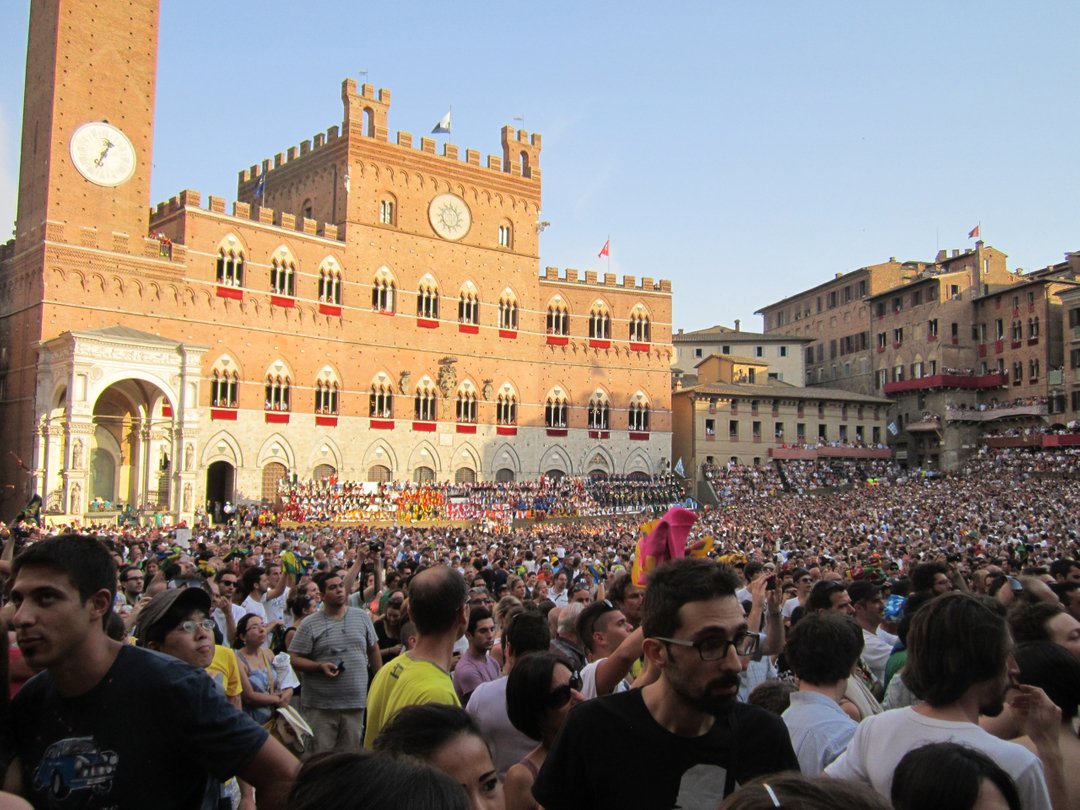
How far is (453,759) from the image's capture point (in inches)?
97.6

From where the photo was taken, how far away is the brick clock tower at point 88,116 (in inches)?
1212

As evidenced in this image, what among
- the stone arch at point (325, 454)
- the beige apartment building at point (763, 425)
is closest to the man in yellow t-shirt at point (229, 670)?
the stone arch at point (325, 454)

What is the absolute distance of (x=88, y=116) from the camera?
3141 cm

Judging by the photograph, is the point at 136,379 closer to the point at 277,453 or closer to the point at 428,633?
the point at 277,453

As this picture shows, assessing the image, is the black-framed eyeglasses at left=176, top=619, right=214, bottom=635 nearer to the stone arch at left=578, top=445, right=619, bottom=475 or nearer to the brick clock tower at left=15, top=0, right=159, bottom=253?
the brick clock tower at left=15, top=0, right=159, bottom=253

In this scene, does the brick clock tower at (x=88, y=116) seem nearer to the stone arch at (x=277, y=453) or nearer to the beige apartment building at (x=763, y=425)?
the stone arch at (x=277, y=453)

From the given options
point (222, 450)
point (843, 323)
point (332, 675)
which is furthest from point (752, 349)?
point (332, 675)

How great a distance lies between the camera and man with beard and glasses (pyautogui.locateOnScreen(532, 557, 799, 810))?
8.25ft

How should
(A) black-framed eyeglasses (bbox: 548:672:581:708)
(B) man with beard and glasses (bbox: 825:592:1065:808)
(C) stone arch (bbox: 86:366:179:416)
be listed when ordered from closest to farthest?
(B) man with beard and glasses (bbox: 825:592:1065:808)
(A) black-framed eyeglasses (bbox: 548:672:581:708)
(C) stone arch (bbox: 86:366:179:416)

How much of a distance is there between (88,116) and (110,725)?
33983 mm

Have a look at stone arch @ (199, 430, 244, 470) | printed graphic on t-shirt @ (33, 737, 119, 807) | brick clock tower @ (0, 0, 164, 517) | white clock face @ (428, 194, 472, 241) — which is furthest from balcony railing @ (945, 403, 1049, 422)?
printed graphic on t-shirt @ (33, 737, 119, 807)

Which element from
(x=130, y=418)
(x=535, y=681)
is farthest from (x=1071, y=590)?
(x=130, y=418)

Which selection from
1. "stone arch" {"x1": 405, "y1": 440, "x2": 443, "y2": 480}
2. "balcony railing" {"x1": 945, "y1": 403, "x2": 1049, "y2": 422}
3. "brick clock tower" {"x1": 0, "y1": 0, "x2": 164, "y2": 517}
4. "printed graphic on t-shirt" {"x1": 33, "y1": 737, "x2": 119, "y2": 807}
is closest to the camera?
"printed graphic on t-shirt" {"x1": 33, "y1": 737, "x2": 119, "y2": 807}

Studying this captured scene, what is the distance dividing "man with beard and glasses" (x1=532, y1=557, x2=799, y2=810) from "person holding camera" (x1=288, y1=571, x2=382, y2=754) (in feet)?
12.4
